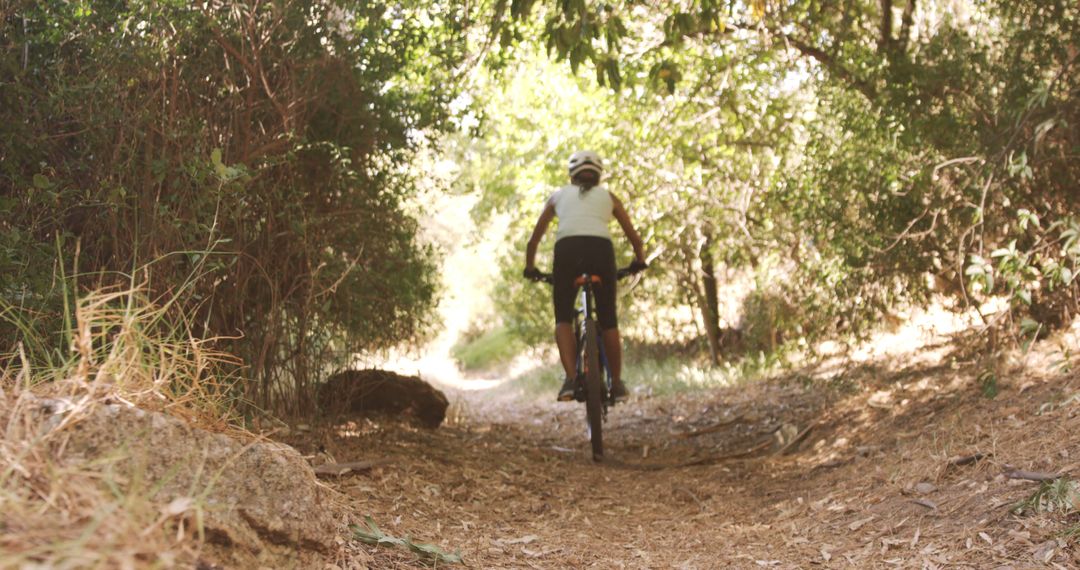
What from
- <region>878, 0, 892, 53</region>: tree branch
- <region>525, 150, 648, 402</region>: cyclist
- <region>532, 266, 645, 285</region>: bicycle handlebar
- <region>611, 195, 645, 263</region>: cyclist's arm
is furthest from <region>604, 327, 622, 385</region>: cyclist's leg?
<region>878, 0, 892, 53</region>: tree branch

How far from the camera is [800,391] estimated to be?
9.16 metres

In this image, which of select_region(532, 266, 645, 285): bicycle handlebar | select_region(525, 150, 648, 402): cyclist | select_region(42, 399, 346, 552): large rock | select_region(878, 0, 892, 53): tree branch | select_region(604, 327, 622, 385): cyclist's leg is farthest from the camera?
select_region(878, 0, 892, 53): tree branch

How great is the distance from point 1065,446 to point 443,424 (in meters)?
4.67

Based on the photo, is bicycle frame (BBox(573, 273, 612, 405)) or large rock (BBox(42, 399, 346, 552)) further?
bicycle frame (BBox(573, 273, 612, 405))

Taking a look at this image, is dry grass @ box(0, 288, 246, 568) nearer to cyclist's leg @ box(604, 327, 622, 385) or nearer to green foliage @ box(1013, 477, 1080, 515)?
green foliage @ box(1013, 477, 1080, 515)

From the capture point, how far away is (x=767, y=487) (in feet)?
18.7

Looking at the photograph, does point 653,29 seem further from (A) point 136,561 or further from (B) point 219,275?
(A) point 136,561

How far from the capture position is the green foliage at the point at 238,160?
3.88 meters

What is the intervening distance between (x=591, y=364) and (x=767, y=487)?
1.43 meters

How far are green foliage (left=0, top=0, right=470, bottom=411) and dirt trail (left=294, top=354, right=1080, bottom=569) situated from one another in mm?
851

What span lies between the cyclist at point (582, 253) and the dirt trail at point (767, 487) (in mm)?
808

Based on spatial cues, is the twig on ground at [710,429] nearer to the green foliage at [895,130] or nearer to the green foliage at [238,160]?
the green foliage at [895,130]

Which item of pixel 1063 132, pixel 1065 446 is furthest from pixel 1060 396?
pixel 1063 132

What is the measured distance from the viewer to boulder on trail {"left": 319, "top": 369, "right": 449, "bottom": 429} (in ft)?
19.7
